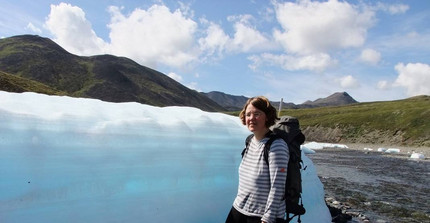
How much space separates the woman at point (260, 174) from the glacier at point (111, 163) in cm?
207

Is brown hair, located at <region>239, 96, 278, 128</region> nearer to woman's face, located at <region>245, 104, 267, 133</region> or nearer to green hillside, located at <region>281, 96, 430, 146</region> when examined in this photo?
woman's face, located at <region>245, 104, 267, 133</region>

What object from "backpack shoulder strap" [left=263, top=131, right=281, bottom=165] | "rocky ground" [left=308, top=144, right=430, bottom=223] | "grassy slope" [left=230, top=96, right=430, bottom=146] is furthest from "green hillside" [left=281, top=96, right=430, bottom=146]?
"backpack shoulder strap" [left=263, top=131, right=281, bottom=165]

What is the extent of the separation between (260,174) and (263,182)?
11cm

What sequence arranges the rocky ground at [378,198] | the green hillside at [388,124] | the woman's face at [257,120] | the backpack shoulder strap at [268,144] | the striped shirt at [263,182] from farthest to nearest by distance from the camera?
the green hillside at [388,124] → the rocky ground at [378,198] → the woman's face at [257,120] → the backpack shoulder strap at [268,144] → the striped shirt at [263,182]

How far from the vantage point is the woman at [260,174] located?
4225 millimetres

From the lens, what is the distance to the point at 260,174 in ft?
14.5

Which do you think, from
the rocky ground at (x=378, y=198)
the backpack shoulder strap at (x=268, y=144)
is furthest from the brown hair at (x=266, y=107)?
the rocky ground at (x=378, y=198)

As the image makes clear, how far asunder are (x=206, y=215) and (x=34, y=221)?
3076mm

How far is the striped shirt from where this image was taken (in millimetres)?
4219

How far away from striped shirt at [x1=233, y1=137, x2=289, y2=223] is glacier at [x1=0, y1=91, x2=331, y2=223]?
2.07 m

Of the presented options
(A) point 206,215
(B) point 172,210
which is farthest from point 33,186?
(A) point 206,215

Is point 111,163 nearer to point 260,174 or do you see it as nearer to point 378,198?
point 260,174

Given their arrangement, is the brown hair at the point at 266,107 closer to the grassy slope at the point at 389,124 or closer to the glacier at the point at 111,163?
the glacier at the point at 111,163

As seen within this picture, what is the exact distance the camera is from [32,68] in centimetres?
17725
